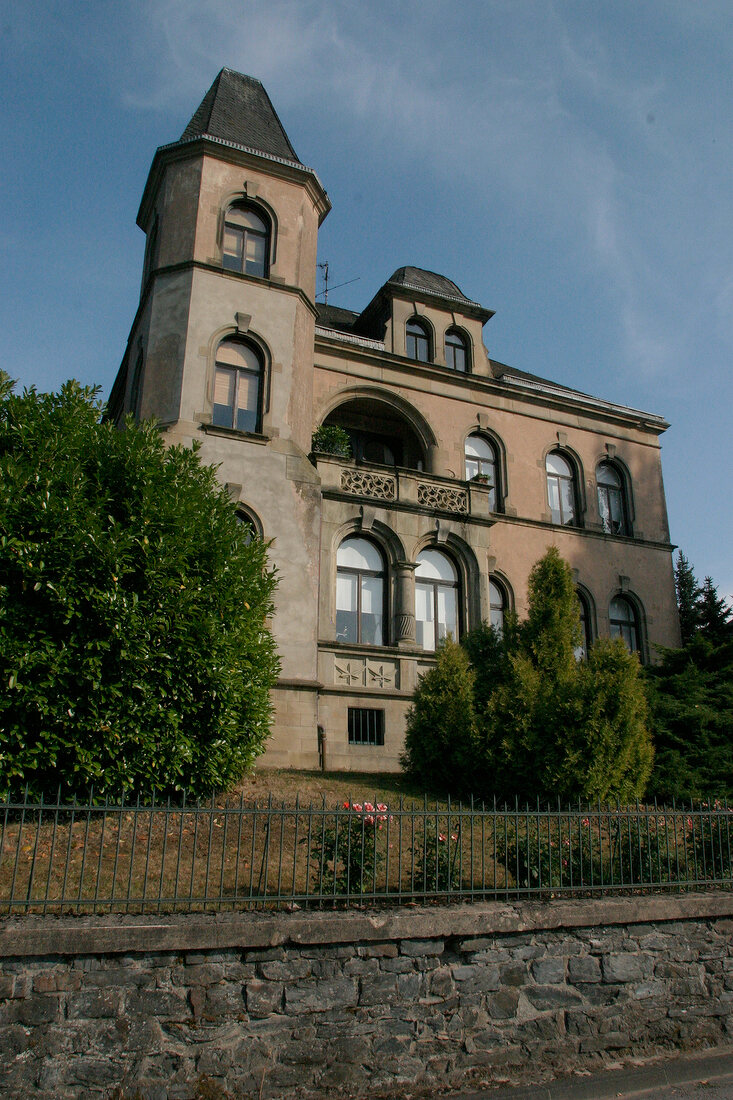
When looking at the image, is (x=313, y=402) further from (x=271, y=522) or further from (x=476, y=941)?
(x=476, y=941)

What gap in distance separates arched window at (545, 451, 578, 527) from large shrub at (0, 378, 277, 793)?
14.1 metres

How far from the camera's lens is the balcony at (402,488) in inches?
740

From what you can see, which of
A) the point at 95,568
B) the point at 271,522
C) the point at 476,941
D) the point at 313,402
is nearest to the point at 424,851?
the point at 476,941

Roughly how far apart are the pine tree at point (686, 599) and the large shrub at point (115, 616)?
1874 centimetres

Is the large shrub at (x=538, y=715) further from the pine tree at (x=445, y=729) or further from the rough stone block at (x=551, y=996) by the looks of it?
the rough stone block at (x=551, y=996)

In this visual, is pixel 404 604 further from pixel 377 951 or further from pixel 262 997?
pixel 262 997

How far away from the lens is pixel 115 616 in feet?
34.0

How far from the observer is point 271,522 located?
17.2 m

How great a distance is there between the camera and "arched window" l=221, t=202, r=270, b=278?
1941cm

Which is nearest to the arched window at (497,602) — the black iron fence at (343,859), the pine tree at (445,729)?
the pine tree at (445,729)

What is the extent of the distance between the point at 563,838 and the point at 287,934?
3589 millimetres

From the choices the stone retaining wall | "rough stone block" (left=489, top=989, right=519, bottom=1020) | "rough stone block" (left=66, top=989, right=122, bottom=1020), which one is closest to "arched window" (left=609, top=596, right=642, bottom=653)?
the stone retaining wall

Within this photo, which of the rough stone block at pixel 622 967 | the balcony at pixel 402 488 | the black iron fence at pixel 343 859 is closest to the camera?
the black iron fence at pixel 343 859

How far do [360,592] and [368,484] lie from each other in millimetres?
2519
